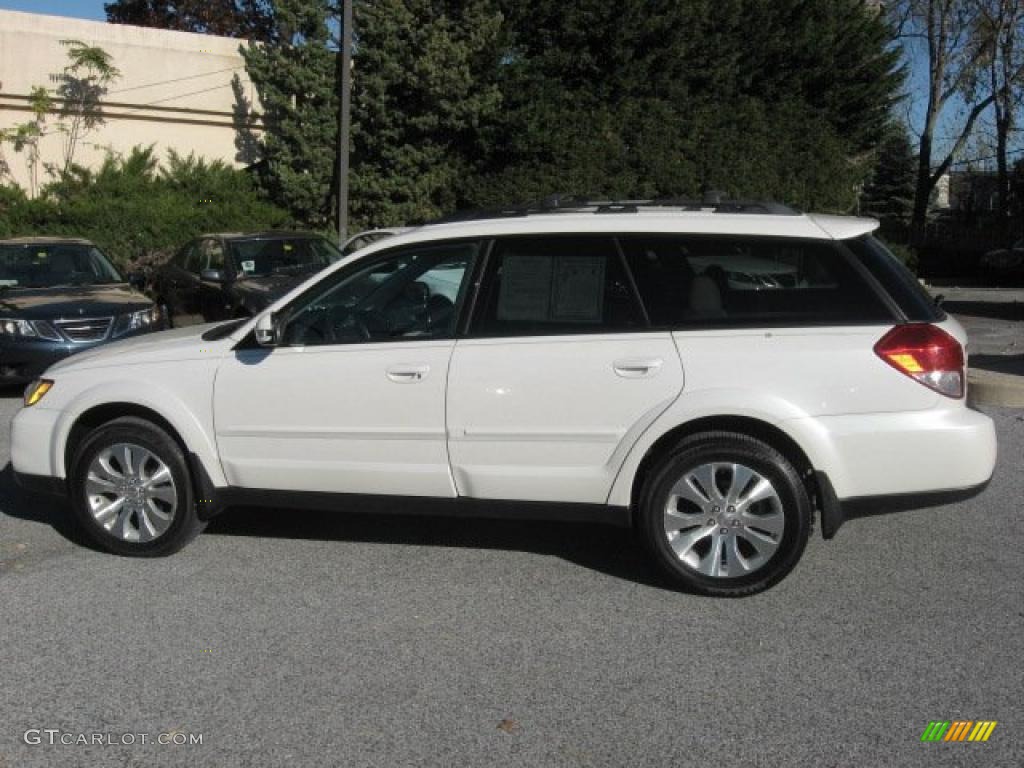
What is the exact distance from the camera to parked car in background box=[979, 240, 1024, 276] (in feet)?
99.8

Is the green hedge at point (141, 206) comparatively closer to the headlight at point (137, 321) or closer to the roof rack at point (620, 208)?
the headlight at point (137, 321)

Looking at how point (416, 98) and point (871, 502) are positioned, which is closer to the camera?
point (871, 502)

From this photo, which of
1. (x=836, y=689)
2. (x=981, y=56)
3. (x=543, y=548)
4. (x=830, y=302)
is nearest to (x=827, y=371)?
(x=830, y=302)

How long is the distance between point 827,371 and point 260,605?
2718 mm

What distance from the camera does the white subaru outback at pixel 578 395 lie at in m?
4.77

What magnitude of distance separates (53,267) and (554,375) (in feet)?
28.4

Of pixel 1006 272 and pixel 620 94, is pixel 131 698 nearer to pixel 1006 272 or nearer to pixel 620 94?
pixel 620 94

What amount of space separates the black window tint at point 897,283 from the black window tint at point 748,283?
0.08m

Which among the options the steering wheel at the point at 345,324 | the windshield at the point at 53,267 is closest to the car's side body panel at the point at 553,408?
the steering wheel at the point at 345,324

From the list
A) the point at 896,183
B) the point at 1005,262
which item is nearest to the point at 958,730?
the point at 1005,262

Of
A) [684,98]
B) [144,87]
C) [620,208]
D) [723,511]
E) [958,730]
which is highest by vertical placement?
[684,98]

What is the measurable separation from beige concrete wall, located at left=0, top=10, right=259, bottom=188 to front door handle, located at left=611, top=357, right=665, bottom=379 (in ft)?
68.5

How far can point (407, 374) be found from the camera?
511 cm

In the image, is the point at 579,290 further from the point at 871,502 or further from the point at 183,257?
the point at 183,257
